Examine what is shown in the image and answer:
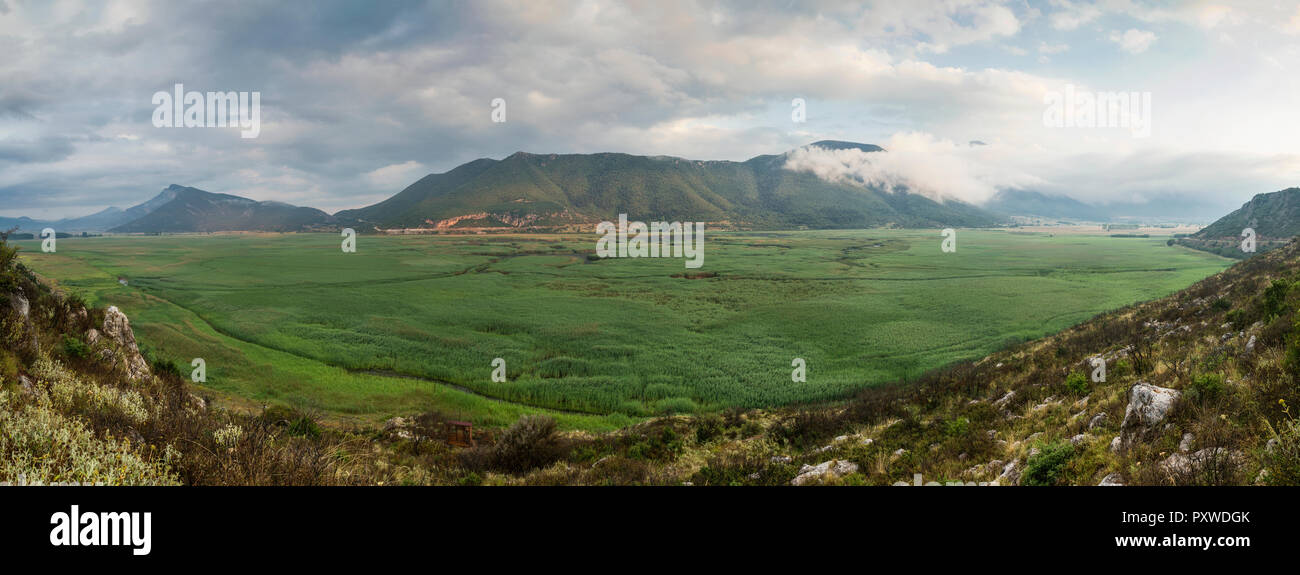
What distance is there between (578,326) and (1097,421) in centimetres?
3459

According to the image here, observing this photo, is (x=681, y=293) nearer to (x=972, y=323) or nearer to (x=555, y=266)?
(x=972, y=323)

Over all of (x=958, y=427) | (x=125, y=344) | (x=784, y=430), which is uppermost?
(x=125, y=344)

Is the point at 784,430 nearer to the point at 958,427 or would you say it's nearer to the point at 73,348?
the point at 958,427

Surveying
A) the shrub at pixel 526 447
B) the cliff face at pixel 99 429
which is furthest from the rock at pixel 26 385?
the shrub at pixel 526 447

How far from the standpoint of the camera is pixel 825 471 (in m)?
10.2

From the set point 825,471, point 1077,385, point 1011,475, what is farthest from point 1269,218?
point 825,471

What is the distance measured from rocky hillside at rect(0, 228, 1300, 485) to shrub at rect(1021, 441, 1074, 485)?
1.3 inches

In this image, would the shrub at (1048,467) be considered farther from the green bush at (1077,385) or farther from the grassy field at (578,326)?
the grassy field at (578,326)

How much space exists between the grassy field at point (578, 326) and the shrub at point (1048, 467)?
17138 mm

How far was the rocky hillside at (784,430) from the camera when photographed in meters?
5.95

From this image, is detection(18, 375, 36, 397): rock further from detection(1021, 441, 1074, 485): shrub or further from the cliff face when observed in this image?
detection(1021, 441, 1074, 485): shrub

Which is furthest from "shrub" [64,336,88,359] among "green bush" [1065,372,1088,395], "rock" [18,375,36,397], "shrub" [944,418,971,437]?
"green bush" [1065,372,1088,395]

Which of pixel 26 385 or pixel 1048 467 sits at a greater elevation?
pixel 26 385
